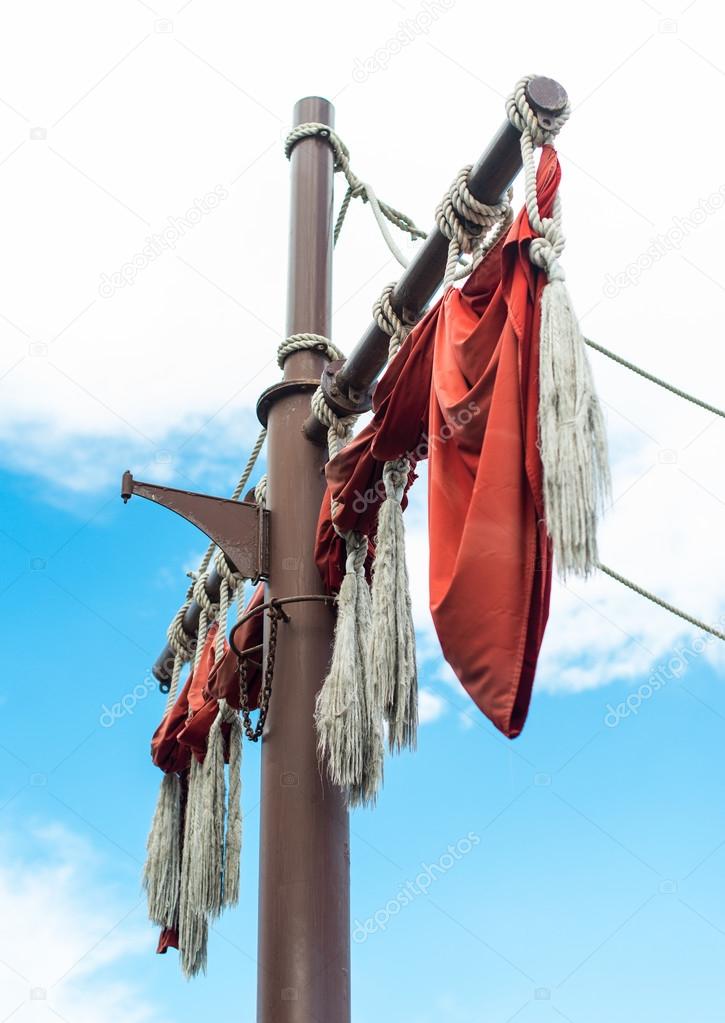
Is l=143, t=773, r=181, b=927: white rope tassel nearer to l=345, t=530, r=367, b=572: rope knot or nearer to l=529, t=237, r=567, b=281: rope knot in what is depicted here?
l=345, t=530, r=367, b=572: rope knot

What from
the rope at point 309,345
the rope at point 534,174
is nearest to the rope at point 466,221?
the rope at point 534,174

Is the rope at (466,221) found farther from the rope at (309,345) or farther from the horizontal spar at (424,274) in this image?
the rope at (309,345)

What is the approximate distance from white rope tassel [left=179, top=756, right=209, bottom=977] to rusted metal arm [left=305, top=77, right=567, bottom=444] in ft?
3.83

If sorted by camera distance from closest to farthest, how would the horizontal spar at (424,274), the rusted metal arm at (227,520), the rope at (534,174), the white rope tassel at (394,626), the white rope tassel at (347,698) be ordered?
the rope at (534,174)
the horizontal spar at (424,274)
the white rope tassel at (394,626)
the white rope tassel at (347,698)
the rusted metal arm at (227,520)

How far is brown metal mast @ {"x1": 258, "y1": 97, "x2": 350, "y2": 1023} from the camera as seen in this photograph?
2.82m

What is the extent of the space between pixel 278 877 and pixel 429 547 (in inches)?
38.9

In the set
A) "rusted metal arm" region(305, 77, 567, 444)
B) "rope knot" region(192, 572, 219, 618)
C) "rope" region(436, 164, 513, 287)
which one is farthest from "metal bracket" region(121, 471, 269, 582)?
"rope" region(436, 164, 513, 287)

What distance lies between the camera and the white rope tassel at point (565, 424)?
6.59 feet

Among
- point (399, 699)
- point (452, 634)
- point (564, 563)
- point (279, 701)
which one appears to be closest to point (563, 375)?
point (564, 563)

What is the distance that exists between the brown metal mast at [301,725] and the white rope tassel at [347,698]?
0.36ft

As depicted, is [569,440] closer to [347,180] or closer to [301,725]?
[301,725]

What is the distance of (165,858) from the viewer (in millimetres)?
3924

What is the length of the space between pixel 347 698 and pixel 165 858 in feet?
4.61

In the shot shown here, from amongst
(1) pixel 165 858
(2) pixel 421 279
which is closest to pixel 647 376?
(2) pixel 421 279
